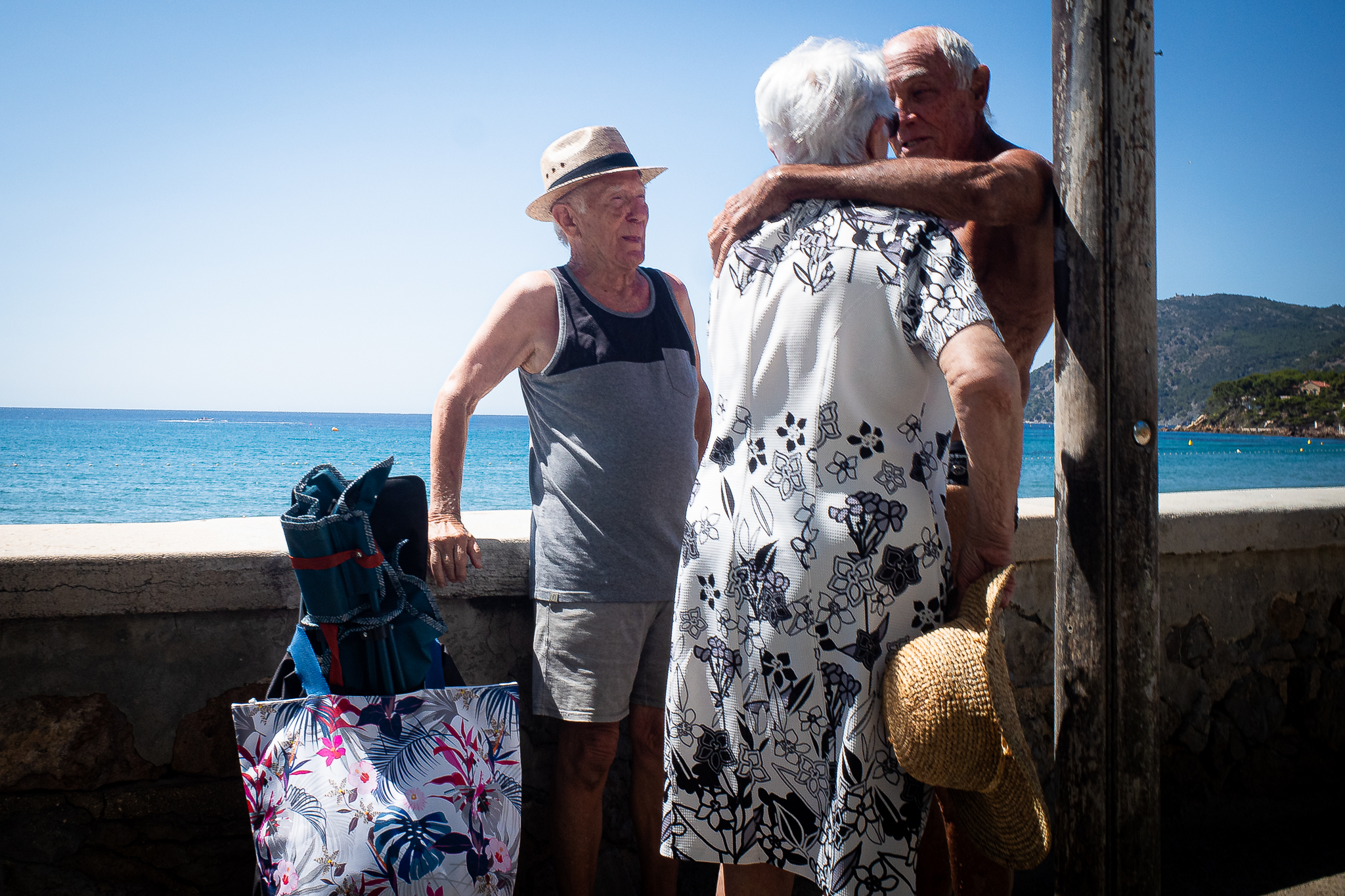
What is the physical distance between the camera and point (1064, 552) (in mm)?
1747

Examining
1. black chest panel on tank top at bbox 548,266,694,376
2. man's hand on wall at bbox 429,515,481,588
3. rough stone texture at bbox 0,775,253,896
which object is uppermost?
black chest panel on tank top at bbox 548,266,694,376

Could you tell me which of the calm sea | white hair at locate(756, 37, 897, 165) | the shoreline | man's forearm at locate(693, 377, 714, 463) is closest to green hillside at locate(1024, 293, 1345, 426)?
the shoreline

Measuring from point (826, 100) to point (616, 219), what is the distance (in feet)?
3.32

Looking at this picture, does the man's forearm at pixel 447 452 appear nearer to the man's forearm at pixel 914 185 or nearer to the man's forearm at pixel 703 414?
the man's forearm at pixel 703 414

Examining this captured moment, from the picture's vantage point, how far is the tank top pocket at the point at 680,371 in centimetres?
224

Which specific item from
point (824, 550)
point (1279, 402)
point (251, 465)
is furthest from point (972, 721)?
point (1279, 402)

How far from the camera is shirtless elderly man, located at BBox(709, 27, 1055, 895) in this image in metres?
1.42

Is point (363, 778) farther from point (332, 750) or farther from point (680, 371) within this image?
point (680, 371)

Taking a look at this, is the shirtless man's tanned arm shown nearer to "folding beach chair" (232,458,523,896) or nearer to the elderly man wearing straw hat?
the elderly man wearing straw hat

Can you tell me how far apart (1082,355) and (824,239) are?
28.3 inches

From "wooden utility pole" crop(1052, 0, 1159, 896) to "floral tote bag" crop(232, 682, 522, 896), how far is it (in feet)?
4.03

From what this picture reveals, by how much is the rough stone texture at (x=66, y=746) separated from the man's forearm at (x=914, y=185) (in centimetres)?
203

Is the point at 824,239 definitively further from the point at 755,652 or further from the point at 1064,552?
the point at 1064,552

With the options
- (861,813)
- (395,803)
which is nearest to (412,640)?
(395,803)
